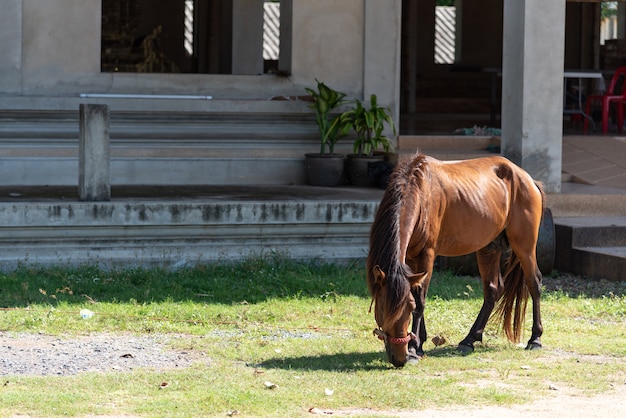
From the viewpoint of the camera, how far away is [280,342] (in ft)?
22.3

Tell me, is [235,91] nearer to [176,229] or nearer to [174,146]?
[174,146]

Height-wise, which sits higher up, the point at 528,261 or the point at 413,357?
the point at 528,261

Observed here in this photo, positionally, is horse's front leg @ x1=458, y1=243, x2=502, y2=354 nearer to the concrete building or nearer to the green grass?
the green grass

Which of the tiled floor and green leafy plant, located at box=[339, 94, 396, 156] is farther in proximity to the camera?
the tiled floor

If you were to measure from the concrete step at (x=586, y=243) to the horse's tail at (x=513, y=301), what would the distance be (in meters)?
2.72

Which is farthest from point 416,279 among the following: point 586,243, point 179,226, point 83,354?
point 586,243

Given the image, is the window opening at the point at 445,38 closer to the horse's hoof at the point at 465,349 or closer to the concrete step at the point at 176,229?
the concrete step at the point at 176,229

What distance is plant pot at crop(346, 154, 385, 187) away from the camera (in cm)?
1113

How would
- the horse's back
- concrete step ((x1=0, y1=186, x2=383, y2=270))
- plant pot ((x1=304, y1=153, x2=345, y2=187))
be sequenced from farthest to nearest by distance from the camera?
1. plant pot ((x1=304, y1=153, x2=345, y2=187))
2. concrete step ((x1=0, y1=186, x2=383, y2=270))
3. the horse's back

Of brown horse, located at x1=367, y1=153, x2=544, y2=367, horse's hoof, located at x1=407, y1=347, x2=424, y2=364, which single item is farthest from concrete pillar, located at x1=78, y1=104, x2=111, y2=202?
horse's hoof, located at x1=407, y1=347, x2=424, y2=364

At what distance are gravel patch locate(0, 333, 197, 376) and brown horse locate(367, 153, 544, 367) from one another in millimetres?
1249

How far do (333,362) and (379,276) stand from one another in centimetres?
74

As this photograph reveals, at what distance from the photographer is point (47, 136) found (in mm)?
10664

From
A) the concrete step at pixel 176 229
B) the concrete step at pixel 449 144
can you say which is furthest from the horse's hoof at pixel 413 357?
the concrete step at pixel 449 144
